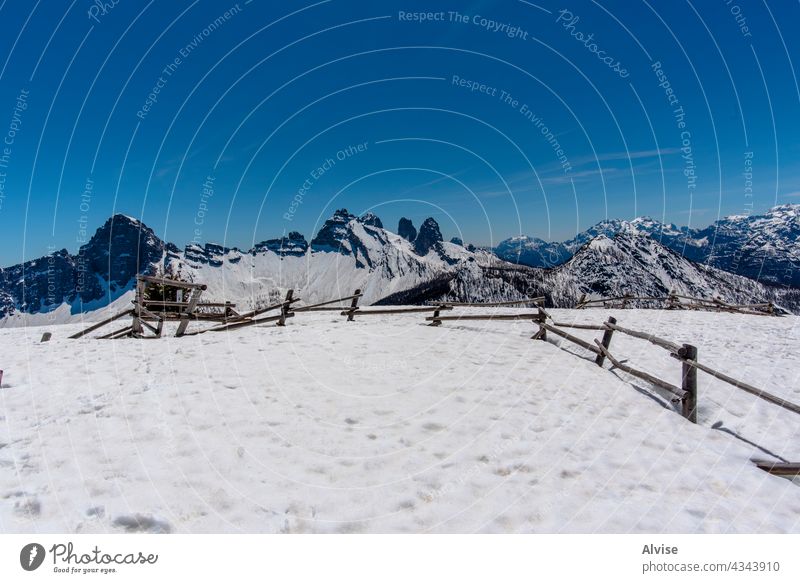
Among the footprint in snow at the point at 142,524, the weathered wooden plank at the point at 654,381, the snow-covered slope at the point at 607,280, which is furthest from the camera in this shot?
the snow-covered slope at the point at 607,280

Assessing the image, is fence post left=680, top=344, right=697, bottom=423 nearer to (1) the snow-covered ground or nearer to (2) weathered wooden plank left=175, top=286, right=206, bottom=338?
(1) the snow-covered ground

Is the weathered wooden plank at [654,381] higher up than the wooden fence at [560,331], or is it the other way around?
the wooden fence at [560,331]

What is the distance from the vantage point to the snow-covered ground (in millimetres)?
4609

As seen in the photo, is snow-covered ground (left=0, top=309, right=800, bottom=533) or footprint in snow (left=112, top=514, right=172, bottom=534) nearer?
footprint in snow (left=112, top=514, right=172, bottom=534)

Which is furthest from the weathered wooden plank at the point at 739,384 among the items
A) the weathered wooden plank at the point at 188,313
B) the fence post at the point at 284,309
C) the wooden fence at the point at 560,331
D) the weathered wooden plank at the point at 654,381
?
the weathered wooden plank at the point at 188,313

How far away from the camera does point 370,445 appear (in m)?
6.36

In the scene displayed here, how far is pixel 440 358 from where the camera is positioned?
39.2 feet

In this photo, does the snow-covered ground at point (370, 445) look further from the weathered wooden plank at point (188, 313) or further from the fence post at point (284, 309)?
the fence post at point (284, 309)

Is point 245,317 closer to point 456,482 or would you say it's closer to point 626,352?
point 456,482

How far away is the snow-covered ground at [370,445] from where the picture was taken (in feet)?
15.1

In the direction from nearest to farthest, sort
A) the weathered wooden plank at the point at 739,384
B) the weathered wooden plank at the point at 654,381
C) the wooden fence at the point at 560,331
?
the weathered wooden plank at the point at 739,384, the wooden fence at the point at 560,331, the weathered wooden plank at the point at 654,381

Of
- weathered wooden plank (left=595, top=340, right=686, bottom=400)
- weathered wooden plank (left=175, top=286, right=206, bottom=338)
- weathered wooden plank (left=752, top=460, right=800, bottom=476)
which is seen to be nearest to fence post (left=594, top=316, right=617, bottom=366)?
weathered wooden plank (left=595, top=340, right=686, bottom=400)

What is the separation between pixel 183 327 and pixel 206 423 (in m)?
9.03

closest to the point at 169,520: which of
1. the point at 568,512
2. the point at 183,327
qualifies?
the point at 568,512
